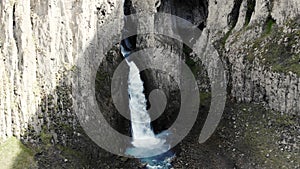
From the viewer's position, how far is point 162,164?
35219 millimetres

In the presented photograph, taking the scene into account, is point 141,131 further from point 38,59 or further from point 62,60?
point 38,59

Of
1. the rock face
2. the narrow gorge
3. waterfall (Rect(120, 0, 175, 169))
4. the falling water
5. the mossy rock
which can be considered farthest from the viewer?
waterfall (Rect(120, 0, 175, 169))

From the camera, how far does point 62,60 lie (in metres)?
35.0

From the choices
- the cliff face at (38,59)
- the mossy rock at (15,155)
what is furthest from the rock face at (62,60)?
the mossy rock at (15,155)

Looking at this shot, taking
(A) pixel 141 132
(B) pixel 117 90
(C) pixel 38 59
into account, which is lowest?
(A) pixel 141 132

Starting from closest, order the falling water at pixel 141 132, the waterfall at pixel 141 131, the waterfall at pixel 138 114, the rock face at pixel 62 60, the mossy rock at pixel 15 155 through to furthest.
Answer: the mossy rock at pixel 15 155
the rock face at pixel 62 60
the falling water at pixel 141 132
the waterfall at pixel 141 131
the waterfall at pixel 138 114

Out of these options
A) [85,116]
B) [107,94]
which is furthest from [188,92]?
[85,116]

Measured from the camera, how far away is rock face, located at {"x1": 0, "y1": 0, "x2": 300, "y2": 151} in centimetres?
3291

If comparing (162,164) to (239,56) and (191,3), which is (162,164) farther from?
(191,3)

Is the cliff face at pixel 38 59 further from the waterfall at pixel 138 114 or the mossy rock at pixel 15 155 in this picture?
the waterfall at pixel 138 114

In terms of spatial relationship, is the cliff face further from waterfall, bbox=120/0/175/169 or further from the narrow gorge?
waterfall, bbox=120/0/175/169

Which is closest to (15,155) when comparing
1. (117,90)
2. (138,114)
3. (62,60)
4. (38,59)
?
(38,59)

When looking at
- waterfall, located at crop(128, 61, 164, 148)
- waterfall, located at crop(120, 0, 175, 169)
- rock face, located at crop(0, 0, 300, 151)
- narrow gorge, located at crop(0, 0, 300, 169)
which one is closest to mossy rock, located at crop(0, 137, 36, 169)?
narrow gorge, located at crop(0, 0, 300, 169)

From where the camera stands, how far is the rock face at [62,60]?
32.9 m
